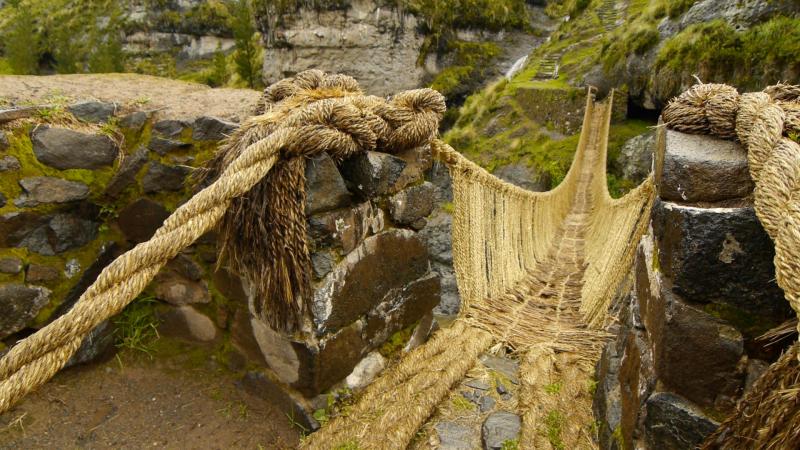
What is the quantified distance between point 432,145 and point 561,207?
13.2ft

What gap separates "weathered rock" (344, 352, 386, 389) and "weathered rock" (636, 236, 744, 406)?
3.31ft

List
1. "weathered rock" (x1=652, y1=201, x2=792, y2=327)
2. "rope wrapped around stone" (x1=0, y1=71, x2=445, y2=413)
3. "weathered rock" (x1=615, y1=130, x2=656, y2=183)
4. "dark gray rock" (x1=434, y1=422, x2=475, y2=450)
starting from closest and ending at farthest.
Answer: "rope wrapped around stone" (x1=0, y1=71, x2=445, y2=413) < "weathered rock" (x1=652, y1=201, x2=792, y2=327) < "dark gray rock" (x1=434, y1=422, x2=475, y2=450) < "weathered rock" (x1=615, y1=130, x2=656, y2=183)

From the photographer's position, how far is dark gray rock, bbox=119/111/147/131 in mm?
1950

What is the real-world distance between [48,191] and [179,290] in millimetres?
608

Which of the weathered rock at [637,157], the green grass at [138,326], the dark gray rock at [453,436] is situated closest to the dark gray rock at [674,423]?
the dark gray rock at [453,436]

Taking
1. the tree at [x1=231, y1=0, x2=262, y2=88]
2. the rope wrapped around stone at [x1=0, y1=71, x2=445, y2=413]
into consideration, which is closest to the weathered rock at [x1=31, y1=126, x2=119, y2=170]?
the rope wrapped around stone at [x1=0, y1=71, x2=445, y2=413]

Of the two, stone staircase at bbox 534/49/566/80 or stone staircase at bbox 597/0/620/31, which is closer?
stone staircase at bbox 534/49/566/80

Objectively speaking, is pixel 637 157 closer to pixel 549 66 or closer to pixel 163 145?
pixel 549 66

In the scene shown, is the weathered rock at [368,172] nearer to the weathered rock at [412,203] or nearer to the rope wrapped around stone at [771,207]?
the weathered rock at [412,203]

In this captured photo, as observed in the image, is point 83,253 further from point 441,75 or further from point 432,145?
point 441,75

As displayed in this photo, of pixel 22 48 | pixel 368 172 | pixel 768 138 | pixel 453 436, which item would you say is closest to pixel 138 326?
pixel 368 172

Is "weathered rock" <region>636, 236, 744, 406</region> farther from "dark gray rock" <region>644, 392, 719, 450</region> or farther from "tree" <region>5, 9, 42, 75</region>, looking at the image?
"tree" <region>5, 9, 42, 75</region>

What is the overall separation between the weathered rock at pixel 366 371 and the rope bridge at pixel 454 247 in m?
0.04

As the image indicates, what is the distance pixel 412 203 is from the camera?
1886 mm
